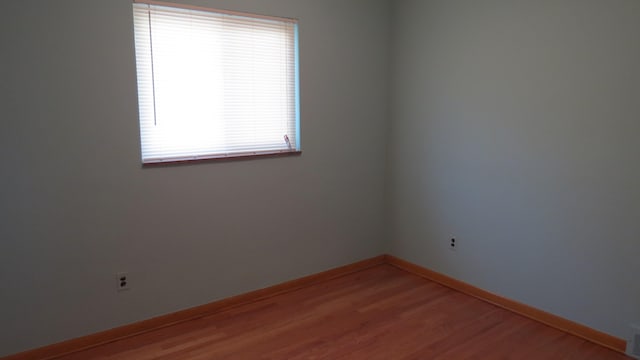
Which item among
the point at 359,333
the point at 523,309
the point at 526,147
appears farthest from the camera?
the point at 523,309

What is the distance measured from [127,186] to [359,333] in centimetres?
176

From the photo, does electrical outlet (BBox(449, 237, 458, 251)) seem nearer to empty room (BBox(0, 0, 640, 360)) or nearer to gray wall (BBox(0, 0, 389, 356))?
empty room (BBox(0, 0, 640, 360))

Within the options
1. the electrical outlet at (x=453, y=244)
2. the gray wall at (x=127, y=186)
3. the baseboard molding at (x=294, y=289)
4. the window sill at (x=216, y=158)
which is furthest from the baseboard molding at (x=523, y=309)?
the window sill at (x=216, y=158)

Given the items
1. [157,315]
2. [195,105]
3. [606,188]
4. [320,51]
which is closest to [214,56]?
[195,105]

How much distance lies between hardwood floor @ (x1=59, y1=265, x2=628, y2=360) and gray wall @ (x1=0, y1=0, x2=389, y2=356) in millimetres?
220

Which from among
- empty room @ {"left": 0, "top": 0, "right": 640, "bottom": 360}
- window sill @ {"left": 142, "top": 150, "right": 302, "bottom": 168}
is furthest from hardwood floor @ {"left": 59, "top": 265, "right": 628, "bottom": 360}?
window sill @ {"left": 142, "top": 150, "right": 302, "bottom": 168}

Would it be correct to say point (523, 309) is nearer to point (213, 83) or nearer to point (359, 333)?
point (359, 333)

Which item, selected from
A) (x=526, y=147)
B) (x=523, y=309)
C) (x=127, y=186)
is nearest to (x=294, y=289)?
(x=127, y=186)

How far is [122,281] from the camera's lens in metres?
2.80

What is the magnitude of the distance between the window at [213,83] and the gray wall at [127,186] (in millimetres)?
98

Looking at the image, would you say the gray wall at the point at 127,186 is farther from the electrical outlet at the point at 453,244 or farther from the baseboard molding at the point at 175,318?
the electrical outlet at the point at 453,244

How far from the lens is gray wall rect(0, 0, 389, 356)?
7.98ft

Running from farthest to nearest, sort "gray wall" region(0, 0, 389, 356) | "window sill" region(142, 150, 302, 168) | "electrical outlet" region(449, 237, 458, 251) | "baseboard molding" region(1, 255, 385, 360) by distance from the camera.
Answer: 1. "electrical outlet" region(449, 237, 458, 251)
2. "window sill" region(142, 150, 302, 168)
3. "baseboard molding" region(1, 255, 385, 360)
4. "gray wall" region(0, 0, 389, 356)

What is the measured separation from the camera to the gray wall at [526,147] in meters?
2.60
